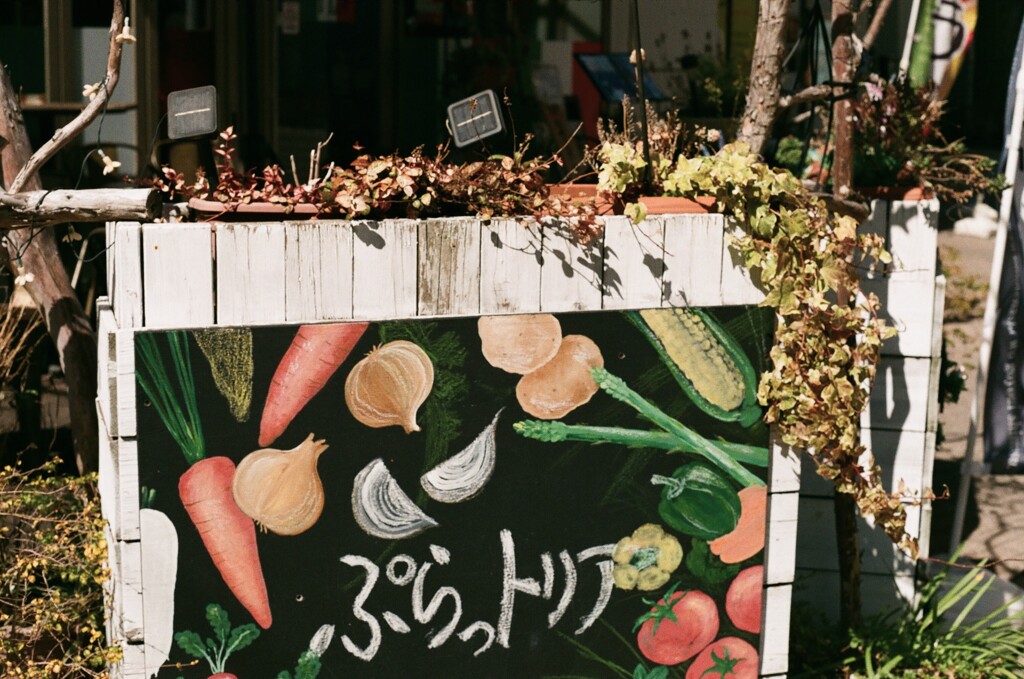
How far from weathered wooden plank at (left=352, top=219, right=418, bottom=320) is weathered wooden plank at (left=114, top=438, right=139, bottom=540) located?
0.71 metres

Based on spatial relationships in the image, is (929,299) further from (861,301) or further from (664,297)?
(664,297)

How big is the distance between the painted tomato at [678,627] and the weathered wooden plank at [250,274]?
5.03 feet

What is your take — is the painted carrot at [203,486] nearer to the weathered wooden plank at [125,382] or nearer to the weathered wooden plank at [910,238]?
the weathered wooden plank at [125,382]

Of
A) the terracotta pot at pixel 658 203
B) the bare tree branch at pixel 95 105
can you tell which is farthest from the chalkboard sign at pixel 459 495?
the bare tree branch at pixel 95 105

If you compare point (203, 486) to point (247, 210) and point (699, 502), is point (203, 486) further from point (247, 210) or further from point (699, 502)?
point (699, 502)

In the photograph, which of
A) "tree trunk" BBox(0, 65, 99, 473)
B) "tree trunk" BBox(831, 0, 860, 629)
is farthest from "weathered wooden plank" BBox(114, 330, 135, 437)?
"tree trunk" BBox(831, 0, 860, 629)

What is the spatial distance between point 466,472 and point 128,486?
957 millimetres

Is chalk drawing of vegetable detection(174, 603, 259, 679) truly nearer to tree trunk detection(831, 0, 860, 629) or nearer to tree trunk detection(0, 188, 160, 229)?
tree trunk detection(0, 188, 160, 229)

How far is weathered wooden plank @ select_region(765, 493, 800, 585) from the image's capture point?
13.6 ft

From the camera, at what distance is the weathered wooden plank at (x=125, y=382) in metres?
3.39

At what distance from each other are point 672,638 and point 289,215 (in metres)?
1.80

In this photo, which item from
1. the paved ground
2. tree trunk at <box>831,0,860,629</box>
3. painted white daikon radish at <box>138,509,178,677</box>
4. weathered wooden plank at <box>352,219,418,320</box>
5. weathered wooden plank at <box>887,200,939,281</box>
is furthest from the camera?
the paved ground

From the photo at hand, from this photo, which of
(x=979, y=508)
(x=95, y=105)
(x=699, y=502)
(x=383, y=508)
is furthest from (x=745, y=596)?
(x=979, y=508)

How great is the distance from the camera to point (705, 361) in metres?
3.96
